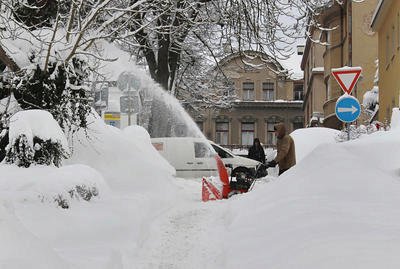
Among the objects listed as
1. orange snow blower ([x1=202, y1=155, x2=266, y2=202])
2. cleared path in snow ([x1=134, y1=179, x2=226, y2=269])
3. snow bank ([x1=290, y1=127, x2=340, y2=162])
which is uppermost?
snow bank ([x1=290, y1=127, x2=340, y2=162])

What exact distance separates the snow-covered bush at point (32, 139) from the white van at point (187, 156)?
35.3 ft

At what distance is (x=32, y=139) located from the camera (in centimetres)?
772

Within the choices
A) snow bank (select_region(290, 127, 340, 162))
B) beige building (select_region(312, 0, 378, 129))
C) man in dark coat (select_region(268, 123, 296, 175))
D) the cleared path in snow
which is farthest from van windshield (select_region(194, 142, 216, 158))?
beige building (select_region(312, 0, 378, 129))

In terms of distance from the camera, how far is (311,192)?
702 centimetres

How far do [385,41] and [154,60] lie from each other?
11796mm

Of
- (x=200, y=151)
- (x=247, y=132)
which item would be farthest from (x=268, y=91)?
(x=200, y=151)

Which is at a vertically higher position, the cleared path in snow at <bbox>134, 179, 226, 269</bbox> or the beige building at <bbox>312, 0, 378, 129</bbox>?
the beige building at <bbox>312, 0, 378, 129</bbox>

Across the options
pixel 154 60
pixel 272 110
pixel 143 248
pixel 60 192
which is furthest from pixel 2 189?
pixel 272 110

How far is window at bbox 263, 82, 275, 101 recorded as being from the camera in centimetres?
6212

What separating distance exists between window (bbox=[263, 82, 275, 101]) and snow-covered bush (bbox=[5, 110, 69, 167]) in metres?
55.0

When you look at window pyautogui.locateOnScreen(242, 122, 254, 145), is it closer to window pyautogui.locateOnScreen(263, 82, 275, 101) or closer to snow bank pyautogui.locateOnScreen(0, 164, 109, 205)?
window pyautogui.locateOnScreen(263, 82, 275, 101)

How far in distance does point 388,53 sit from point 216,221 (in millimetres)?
18560

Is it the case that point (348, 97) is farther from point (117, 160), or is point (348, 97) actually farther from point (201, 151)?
point (201, 151)

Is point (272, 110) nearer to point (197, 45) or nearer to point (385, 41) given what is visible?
point (385, 41)
